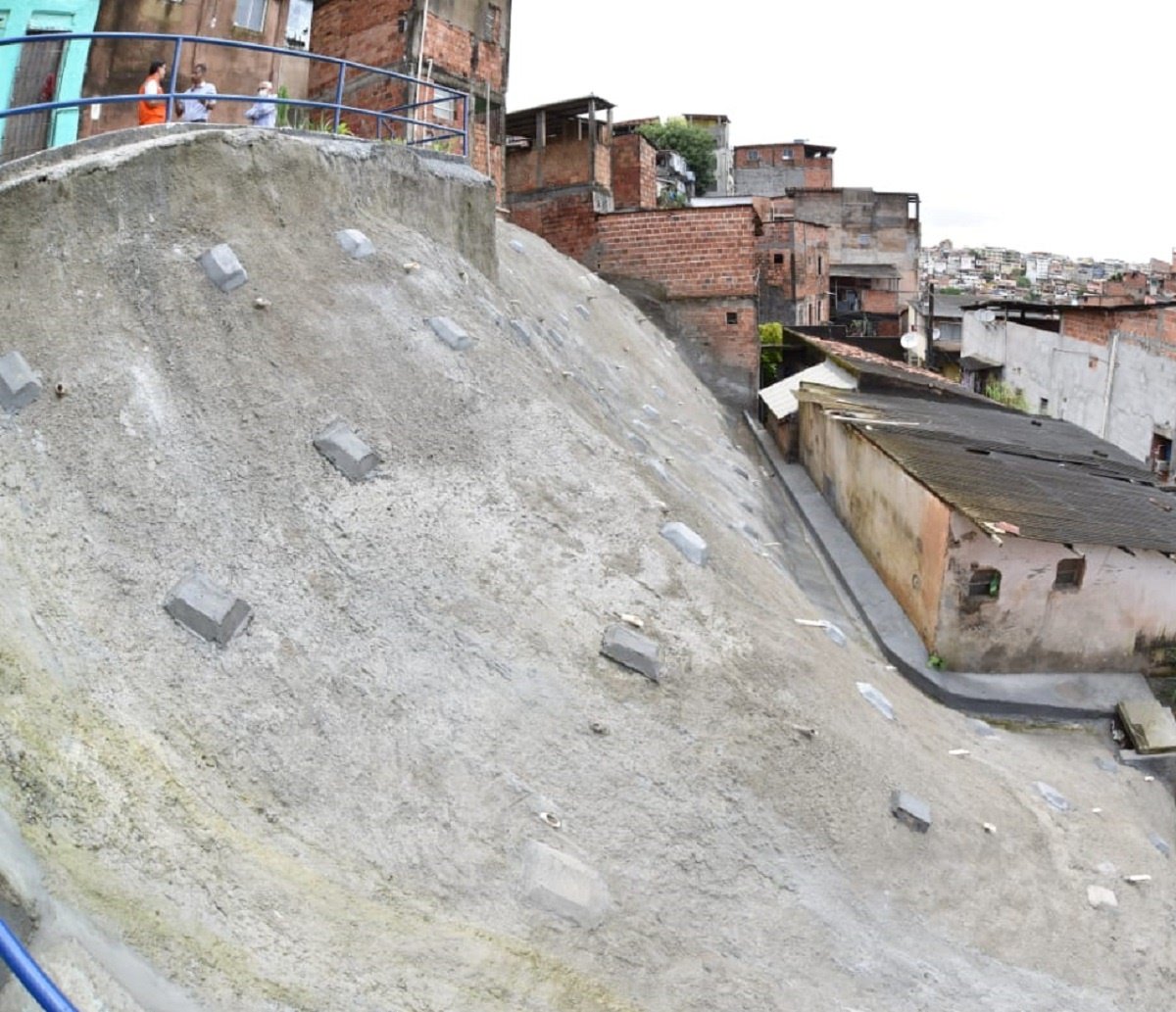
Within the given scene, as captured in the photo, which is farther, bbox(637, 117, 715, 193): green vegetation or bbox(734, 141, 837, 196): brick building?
bbox(734, 141, 837, 196): brick building

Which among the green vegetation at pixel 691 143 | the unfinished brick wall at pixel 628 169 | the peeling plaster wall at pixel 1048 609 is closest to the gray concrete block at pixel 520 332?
the peeling plaster wall at pixel 1048 609

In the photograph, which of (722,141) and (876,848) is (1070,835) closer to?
(876,848)

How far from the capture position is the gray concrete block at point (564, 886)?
185 inches

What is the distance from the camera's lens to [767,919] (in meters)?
5.25

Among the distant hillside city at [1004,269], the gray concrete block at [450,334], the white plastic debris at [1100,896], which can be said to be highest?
the distant hillside city at [1004,269]

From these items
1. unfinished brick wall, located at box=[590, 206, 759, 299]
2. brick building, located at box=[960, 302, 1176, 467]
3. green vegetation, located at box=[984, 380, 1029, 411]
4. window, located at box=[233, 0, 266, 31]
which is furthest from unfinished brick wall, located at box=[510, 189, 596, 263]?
green vegetation, located at box=[984, 380, 1029, 411]

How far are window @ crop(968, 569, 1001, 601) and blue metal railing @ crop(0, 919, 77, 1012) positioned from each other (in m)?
9.84

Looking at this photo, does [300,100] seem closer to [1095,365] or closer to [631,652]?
[631,652]

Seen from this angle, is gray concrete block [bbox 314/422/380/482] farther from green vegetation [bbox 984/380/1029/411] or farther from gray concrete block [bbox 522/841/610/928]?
green vegetation [bbox 984/380/1029/411]

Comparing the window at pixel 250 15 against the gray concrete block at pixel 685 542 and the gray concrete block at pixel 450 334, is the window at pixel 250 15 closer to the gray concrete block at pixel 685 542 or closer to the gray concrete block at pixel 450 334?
the gray concrete block at pixel 450 334

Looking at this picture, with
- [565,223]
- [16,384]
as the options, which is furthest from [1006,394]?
[16,384]

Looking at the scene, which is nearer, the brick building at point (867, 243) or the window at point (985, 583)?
the window at point (985, 583)

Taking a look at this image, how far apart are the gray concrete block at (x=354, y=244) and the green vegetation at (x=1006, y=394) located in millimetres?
22106

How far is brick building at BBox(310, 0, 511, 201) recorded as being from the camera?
1575 centimetres
